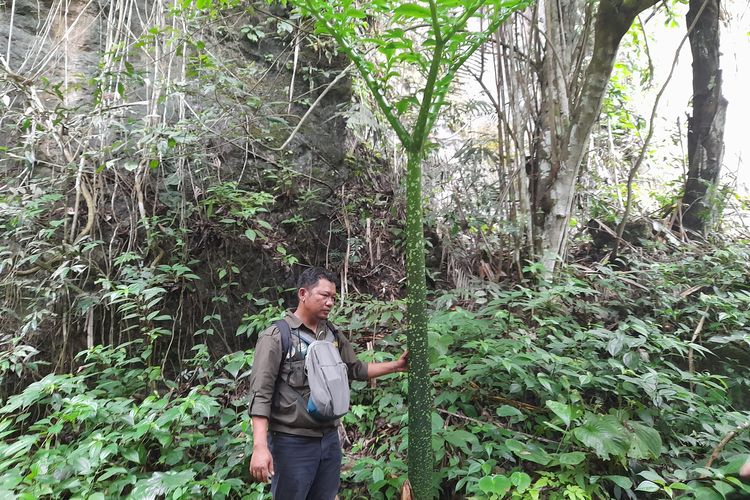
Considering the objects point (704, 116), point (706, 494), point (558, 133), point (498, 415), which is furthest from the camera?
point (704, 116)

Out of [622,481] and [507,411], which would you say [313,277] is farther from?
[622,481]

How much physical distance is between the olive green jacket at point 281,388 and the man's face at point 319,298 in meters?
0.19

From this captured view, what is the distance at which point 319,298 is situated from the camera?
7.25 feet

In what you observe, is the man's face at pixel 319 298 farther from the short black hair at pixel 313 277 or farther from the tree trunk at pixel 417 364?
the tree trunk at pixel 417 364

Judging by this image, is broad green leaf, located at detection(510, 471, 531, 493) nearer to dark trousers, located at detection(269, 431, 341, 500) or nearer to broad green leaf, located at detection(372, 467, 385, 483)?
broad green leaf, located at detection(372, 467, 385, 483)

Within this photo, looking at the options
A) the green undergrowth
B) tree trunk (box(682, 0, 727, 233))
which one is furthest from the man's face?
tree trunk (box(682, 0, 727, 233))

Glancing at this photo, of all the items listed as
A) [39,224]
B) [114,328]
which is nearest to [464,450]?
[114,328]

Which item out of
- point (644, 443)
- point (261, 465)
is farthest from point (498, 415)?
point (261, 465)

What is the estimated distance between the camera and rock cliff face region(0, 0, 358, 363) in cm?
378

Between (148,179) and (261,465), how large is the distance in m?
3.63

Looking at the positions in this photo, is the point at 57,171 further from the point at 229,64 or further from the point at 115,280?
the point at 229,64

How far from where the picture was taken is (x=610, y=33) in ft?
11.1

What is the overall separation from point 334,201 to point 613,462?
3.91 m

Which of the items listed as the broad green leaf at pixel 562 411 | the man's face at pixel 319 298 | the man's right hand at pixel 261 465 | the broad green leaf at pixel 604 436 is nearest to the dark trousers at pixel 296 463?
the man's right hand at pixel 261 465
